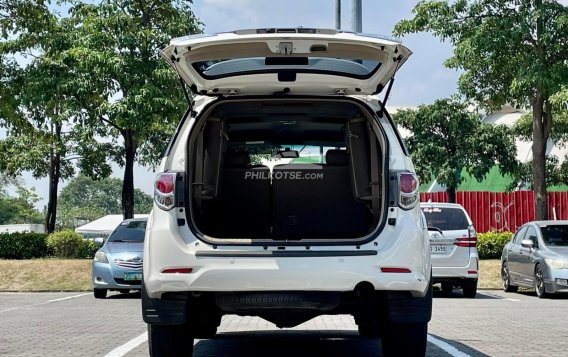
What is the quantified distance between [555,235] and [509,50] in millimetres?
5850

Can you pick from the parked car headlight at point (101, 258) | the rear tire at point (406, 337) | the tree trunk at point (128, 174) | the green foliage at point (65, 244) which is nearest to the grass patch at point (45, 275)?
the green foliage at point (65, 244)

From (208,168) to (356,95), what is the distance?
1.34 metres

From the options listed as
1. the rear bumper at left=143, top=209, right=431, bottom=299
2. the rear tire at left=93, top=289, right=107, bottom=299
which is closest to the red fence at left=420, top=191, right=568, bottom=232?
the rear tire at left=93, top=289, right=107, bottom=299

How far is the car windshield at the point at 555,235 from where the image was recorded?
1919 centimetres

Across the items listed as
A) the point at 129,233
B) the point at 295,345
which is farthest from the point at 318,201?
the point at 129,233

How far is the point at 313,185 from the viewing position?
28.0ft

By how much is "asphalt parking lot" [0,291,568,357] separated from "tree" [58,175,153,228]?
117m

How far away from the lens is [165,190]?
7.34 meters

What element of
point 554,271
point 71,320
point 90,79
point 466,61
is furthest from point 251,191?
point 90,79

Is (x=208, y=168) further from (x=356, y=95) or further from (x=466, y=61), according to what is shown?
(x=466, y=61)

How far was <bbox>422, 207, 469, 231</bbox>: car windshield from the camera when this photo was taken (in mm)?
18359

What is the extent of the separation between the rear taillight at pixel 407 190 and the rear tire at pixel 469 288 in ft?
37.2

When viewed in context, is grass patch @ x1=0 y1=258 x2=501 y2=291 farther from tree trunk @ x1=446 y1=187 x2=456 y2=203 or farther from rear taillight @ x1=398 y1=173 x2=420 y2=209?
rear taillight @ x1=398 y1=173 x2=420 y2=209

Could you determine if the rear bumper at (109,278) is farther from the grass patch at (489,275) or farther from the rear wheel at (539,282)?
the grass patch at (489,275)
